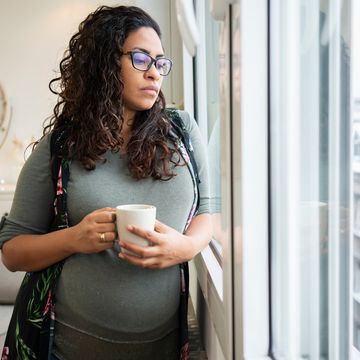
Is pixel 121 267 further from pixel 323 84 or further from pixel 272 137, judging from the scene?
pixel 323 84

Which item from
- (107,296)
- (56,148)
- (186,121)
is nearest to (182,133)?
(186,121)

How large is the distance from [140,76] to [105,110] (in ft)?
0.35

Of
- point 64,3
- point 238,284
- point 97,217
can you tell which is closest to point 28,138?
point 64,3

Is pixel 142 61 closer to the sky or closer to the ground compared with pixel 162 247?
closer to the sky

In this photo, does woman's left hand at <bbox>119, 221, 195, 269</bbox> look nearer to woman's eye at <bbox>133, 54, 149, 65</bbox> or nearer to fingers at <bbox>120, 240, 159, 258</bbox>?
fingers at <bbox>120, 240, 159, 258</bbox>

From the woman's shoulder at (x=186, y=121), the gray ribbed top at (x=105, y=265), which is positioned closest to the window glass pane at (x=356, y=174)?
the gray ribbed top at (x=105, y=265)

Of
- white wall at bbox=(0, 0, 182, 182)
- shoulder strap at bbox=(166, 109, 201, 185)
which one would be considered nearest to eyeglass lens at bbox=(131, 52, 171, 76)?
shoulder strap at bbox=(166, 109, 201, 185)

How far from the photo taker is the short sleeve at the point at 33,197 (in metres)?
0.87

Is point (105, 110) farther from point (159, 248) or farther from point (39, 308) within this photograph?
point (39, 308)

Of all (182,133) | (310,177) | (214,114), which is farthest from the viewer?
(214,114)

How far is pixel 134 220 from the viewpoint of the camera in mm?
706

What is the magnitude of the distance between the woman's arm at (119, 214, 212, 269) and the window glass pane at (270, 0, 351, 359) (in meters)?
0.19

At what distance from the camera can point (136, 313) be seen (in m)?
Result: 0.86

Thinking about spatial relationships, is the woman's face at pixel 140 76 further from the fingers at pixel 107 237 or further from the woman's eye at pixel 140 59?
the fingers at pixel 107 237
